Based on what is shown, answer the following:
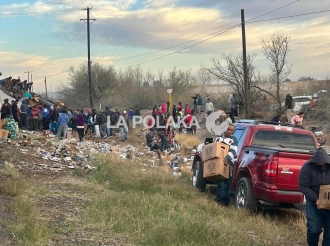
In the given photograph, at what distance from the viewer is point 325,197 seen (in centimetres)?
572

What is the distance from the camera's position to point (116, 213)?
303 inches

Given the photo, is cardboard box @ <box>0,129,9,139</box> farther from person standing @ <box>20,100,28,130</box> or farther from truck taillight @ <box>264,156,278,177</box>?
truck taillight @ <box>264,156,278,177</box>

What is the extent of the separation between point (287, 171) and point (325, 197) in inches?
82.7

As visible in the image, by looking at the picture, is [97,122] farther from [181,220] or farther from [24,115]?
[181,220]

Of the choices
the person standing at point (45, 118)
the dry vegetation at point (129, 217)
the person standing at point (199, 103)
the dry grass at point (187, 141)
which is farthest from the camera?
the person standing at point (199, 103)

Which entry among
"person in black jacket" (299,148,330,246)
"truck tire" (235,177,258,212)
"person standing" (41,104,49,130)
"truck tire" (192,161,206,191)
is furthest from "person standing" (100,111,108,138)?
"person in black jacket" (299,148,330,246)

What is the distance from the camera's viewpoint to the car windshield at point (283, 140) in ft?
30.7

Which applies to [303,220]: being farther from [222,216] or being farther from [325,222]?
[325,222]

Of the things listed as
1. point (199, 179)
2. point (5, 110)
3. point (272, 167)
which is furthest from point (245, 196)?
point (5, 110)

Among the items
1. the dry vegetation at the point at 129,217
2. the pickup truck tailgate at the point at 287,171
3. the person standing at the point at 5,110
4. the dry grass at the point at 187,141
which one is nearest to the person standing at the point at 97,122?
the dry grass at the point at 187,141

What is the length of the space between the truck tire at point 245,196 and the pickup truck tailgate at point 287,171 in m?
0.67

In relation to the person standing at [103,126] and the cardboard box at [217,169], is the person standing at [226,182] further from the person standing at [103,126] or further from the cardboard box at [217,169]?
the person standing at [103,126]

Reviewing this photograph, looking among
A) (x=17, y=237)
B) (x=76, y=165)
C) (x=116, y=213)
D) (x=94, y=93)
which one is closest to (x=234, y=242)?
(x=116, y=213)

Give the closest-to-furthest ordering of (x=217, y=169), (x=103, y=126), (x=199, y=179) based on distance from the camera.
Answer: (x=217, y=169) < (x=199, y=179) < (x=103, y=126)
